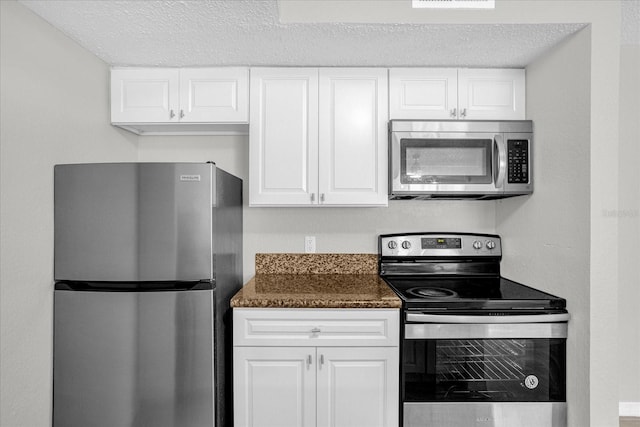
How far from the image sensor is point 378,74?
7.18ft

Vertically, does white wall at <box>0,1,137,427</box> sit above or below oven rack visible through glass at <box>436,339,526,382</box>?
above

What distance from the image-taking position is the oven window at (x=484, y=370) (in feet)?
5.93

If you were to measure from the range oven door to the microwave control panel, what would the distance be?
2.42 feet

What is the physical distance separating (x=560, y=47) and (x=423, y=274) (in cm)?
145

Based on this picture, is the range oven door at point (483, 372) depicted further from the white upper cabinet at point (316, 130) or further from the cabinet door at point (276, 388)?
the white upper cabinet at point (316, 130)

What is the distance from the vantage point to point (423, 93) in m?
2.19

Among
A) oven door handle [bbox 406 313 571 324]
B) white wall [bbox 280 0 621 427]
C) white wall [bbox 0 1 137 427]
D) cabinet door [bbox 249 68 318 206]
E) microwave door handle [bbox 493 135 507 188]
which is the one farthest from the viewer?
cabinet door [bbox 249 68 318 206]

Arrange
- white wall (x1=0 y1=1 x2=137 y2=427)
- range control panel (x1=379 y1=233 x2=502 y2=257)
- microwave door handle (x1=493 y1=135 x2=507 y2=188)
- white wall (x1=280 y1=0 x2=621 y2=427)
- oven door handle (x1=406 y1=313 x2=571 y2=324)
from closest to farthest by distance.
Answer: white wall (x1=0 y1=1 x2=137 y2=427)
white wall (x1=280 y1=0 x2=621 y2=427)
oven door handle (x1=406 y1=313 x2=571 y2=324)
microwave door handle (x1=493 y1=135 x2=507 y2=188)
range control panel (x1=379 y1=233 x2=502 y2=257)

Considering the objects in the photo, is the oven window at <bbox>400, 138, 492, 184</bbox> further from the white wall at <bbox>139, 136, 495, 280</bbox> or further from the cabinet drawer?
the cabinet drawer

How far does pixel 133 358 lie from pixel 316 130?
1465 millimetres

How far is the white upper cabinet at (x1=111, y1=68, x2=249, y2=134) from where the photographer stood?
2.20 metres

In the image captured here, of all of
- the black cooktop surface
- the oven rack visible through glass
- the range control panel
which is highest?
the range control panel

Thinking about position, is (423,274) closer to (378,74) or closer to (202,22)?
(378,74)

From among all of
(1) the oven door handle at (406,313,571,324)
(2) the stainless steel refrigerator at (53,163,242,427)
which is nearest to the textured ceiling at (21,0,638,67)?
(2) the stainless steel refrigerator at (53,163,242,427)
